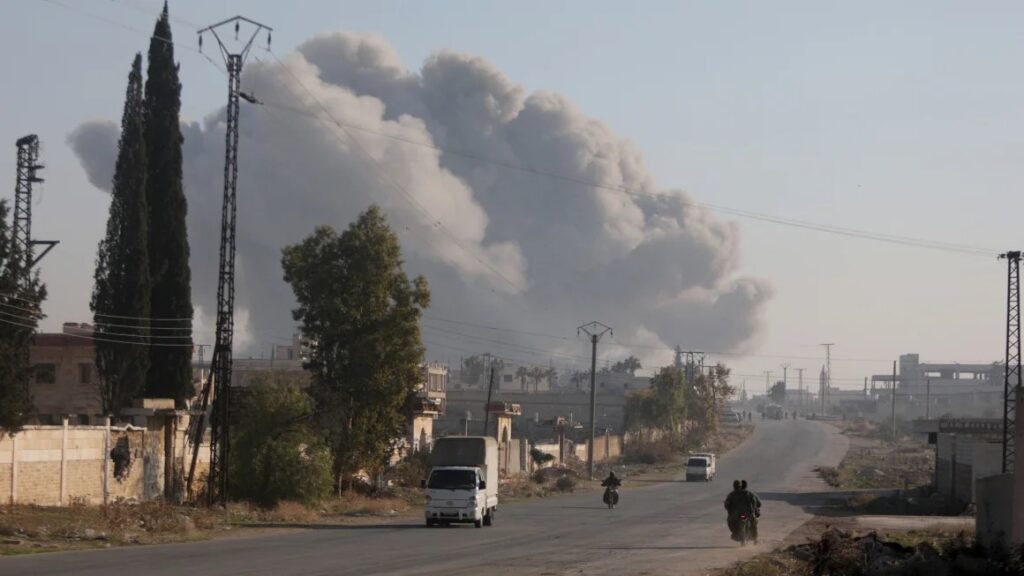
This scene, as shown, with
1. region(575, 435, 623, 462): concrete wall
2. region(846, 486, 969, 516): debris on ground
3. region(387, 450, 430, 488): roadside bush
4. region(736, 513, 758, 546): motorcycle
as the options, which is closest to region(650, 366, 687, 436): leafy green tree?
region(575, 435, 623, 462): concrete wall

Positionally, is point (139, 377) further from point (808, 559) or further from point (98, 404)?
point (808, 559)

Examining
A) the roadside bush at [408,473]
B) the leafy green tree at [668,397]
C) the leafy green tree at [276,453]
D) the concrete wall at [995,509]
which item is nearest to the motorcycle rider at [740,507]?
the concrete wall at [995,509]

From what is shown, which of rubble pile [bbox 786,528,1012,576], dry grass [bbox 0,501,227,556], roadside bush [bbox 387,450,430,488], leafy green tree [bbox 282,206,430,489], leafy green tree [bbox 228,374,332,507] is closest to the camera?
rubble pile [bbox 786,528,1012,576]

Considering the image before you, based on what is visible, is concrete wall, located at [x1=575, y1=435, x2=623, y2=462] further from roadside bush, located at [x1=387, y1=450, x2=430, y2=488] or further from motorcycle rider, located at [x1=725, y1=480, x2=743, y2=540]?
motorcycle rider, located at [x1=725, y1=480, x2=743, y2=540]

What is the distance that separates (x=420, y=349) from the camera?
60250 mm

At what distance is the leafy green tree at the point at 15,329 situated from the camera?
38409mm

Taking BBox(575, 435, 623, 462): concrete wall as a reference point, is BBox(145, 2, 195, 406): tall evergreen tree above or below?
above

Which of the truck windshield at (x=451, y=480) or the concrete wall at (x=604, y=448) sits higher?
the truck windshield at (x=451, y=480)

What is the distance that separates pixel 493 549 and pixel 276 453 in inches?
733

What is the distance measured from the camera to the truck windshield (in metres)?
44.1

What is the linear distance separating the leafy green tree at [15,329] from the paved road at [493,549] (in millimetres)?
7631

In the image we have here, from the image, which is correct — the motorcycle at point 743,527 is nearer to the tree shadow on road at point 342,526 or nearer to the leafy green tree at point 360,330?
the tree shadow on road at point 342,526

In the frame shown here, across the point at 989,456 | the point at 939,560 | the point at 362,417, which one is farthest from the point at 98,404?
the point at 939,560

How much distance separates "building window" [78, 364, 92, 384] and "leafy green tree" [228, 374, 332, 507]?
32596 mm
